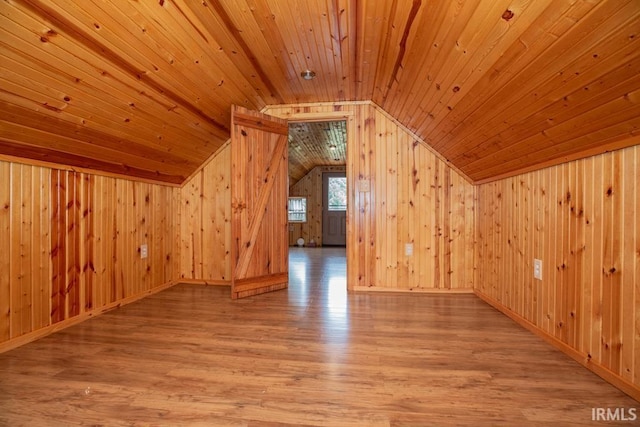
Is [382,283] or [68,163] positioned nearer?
[68,163]

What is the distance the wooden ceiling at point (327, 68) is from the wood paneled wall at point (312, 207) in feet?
17.8

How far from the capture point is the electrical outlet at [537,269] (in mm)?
2082

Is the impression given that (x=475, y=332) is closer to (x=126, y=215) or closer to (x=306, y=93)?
(x=306, y=93)

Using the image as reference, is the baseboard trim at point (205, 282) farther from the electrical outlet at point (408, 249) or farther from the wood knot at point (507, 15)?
the wood knot at point (507, 15)

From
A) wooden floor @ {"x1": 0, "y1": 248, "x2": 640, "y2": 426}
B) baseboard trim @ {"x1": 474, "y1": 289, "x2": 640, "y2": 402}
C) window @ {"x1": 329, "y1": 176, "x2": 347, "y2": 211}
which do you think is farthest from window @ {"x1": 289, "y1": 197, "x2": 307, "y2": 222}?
baseboard trim @ {"x1": 474, "y1": 289, "x2": 640, "y2": 402}

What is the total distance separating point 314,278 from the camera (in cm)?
397

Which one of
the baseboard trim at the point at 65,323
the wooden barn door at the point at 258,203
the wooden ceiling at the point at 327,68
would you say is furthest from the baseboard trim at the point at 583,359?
the baseboard trim at the point at 65,323

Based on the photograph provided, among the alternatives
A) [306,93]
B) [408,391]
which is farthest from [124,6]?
[408,391]

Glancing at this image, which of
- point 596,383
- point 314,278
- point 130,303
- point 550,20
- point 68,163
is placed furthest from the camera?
point 314,278

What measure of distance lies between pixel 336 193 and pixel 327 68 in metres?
5.85

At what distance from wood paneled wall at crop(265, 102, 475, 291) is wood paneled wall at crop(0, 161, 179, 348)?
2.25 m

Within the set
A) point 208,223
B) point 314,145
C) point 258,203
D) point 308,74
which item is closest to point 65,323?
point 208,223

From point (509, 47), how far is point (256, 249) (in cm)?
271

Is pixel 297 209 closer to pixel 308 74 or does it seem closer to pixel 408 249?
pixel 408 249
